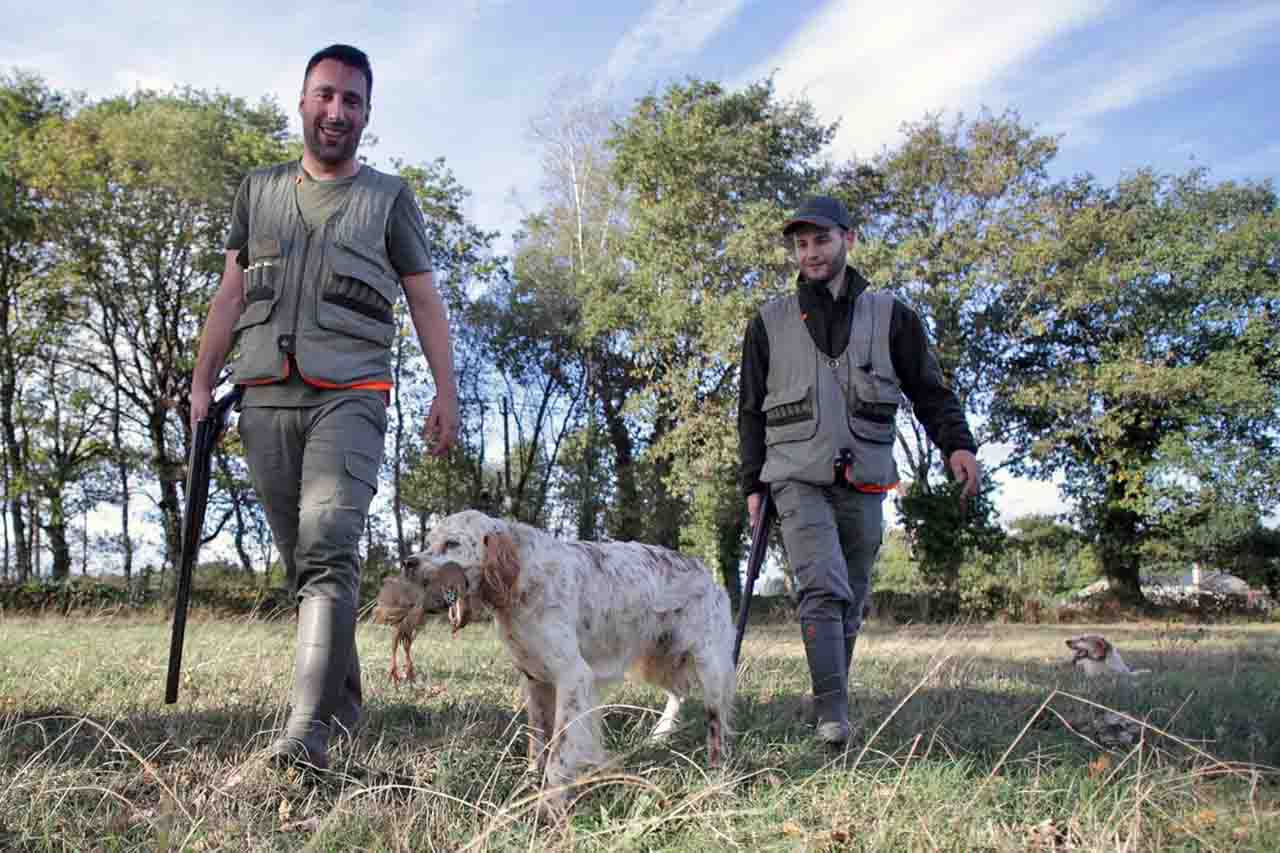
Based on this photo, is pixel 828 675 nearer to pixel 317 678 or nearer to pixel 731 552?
pixel 317 678

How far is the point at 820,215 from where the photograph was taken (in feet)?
15.0

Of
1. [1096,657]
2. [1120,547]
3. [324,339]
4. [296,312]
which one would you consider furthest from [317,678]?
[1120,547]

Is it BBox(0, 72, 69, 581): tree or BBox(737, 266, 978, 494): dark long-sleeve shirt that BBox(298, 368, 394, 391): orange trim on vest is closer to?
BBox(737, 266, 978, 494): dark long-sleeve shirt

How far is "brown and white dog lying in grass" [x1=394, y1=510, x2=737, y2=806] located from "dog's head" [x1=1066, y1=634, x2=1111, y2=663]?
16.2 feet

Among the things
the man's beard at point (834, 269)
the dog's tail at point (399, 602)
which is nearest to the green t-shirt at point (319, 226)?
the dog's tail at point (399, 602)

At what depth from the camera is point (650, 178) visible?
25359 mm

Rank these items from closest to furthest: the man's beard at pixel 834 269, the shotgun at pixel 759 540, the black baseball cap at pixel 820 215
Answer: the black baseball cap at pixel 820 215 < the man's beard at pixel 834 269 < the shotgun at pixel 759 540

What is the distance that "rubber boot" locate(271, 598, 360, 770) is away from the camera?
3111 millimetres

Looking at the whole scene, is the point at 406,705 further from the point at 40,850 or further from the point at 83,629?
the point at 83,629

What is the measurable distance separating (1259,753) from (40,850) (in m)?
4.50

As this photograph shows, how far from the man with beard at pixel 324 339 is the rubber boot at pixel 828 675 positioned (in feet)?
5.88

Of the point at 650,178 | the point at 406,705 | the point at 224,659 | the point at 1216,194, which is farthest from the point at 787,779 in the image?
the point at 1216,194

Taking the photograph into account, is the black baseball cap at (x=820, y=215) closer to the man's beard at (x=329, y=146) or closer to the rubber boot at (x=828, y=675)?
the rubber boot at (x=828, y=675)

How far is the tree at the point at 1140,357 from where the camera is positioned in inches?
959
